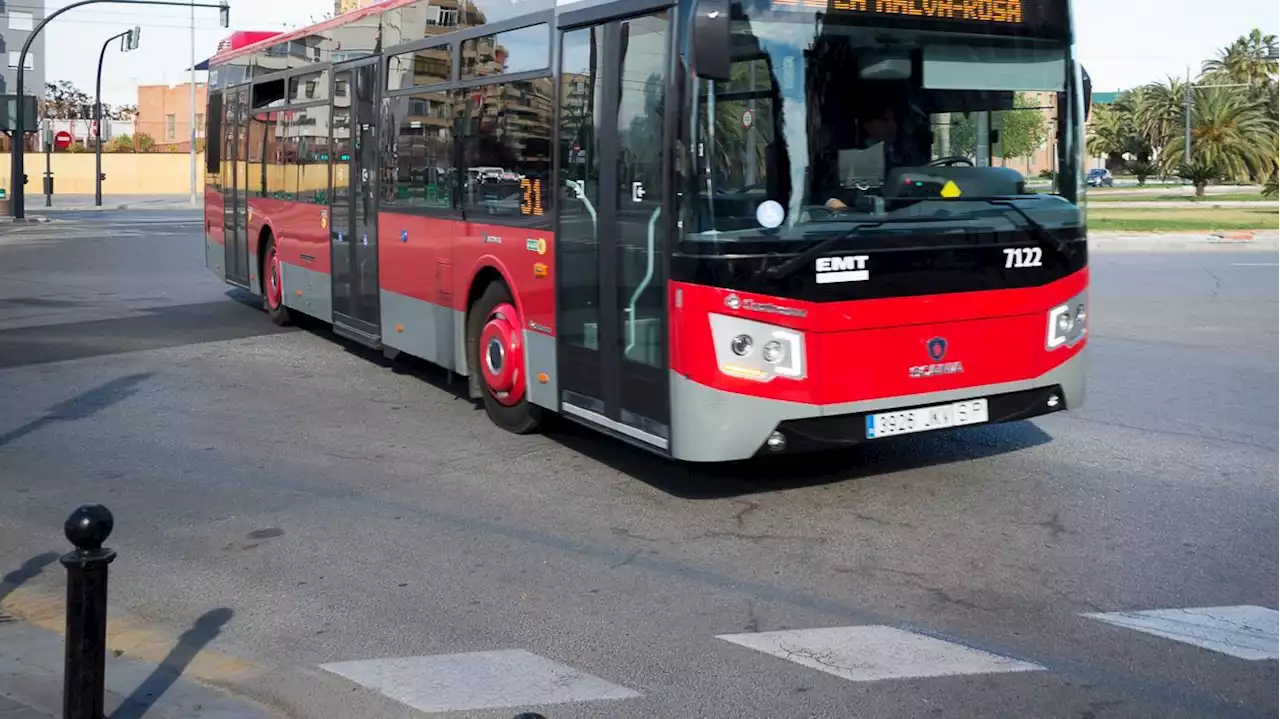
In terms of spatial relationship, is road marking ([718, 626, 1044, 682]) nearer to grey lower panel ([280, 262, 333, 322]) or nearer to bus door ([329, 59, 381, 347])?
bus door ([329, 59, 381, 347])

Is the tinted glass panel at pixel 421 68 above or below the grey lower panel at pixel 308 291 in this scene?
above

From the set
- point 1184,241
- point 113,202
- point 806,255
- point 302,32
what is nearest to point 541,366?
point 806,255

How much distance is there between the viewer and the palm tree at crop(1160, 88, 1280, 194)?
2311 inches

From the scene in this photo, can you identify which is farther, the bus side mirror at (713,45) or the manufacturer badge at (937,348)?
the manufacturer badge at (937,348)

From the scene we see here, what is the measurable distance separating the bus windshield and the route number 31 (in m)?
0.13

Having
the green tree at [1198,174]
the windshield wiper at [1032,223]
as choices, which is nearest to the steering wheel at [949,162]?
the windshield wiper at [1032,223]

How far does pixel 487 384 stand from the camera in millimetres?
10008

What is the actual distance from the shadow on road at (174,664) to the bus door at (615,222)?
2532 millimetres

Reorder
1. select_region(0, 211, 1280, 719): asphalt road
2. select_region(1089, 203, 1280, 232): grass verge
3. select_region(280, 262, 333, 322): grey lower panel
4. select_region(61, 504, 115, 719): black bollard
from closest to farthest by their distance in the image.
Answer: select_region(61, 504, 115, 719): black bollard, select_region(0, 211, 1280, 719): asphalt road, select_region(280, 262, 333, 322): grey lower panel, select_region(1089, 203, 1280, 232): grass verge

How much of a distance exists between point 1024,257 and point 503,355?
3.45 metres

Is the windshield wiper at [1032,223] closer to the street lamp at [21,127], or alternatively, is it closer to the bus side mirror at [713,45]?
the bus side mirror at [713,45]

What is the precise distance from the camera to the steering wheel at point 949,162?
767 centimetres

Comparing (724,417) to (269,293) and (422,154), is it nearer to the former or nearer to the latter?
(422,154)

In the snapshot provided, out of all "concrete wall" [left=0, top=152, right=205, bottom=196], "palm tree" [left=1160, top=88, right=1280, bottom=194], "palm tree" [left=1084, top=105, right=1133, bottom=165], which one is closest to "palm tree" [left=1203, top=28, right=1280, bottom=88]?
"palm tree" [left=1084, top=105, right=1133, bottom=165]
